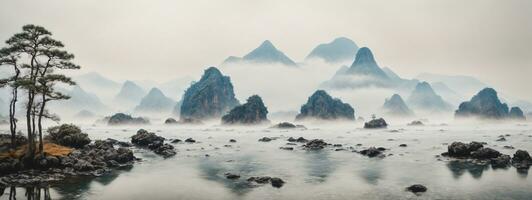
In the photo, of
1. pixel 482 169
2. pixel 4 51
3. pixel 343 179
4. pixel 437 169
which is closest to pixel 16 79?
pixel 4 51

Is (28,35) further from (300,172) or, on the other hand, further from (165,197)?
(300,172)

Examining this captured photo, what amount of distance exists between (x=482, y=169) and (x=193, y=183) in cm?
3589

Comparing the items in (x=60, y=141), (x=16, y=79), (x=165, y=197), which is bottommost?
(x=165, y=197)

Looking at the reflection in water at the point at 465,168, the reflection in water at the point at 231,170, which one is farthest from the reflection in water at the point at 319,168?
the reflection in water at the point at 465,168

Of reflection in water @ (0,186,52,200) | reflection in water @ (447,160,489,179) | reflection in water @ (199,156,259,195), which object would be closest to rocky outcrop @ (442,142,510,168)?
reflection in water @ (447,160,489,179)

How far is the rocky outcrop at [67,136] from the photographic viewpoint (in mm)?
67125

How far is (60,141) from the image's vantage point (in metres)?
66.5

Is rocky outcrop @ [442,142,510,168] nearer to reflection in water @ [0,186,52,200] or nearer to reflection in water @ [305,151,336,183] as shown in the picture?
reflection in water @ [305,151,336,183]

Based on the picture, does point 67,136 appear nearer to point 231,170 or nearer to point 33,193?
point 231,170

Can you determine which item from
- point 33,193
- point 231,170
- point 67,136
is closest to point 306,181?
point 231,170

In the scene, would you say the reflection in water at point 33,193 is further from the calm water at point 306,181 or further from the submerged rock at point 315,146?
the submerged rock at point 315,146

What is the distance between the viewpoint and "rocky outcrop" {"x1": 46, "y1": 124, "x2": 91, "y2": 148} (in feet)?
220

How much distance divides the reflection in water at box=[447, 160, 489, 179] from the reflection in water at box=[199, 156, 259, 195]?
24.2 m

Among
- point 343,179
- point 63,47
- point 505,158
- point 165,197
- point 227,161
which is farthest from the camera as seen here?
point 227,161
